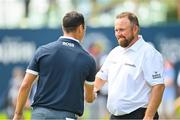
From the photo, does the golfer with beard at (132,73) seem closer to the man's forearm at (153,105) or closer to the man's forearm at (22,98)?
the man's forearm at (153,105)

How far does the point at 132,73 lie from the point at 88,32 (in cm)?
1188

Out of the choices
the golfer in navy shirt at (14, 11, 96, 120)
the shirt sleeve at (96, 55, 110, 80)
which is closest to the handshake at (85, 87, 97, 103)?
the golfer in navy shirt at (14, 11, 96, 120)

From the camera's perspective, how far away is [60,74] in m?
8.27

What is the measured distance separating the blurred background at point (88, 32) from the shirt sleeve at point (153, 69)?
1076cm

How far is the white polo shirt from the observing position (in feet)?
29.3

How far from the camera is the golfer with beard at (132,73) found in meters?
8.93

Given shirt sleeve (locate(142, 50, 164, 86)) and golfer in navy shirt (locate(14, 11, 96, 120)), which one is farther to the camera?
shirt sleeve (locate(142, 50, 164, 86))

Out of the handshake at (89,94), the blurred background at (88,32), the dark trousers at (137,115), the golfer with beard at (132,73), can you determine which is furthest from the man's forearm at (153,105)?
the blurred background at (88,32)

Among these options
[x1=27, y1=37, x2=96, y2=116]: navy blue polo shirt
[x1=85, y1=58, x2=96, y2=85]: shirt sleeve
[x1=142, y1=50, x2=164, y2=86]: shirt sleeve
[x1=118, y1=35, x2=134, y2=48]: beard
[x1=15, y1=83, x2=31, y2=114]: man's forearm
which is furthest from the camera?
[x1=118, y1=35, x2=134, y2=48]: beard

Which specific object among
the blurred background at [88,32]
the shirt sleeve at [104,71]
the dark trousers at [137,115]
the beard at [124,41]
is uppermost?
the beard at [124,41]

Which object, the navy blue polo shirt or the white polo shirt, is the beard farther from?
the navy blue polo shirt

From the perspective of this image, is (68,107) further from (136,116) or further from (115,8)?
(115,8)

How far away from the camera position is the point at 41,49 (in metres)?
8.23

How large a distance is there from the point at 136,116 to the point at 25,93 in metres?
1.58
